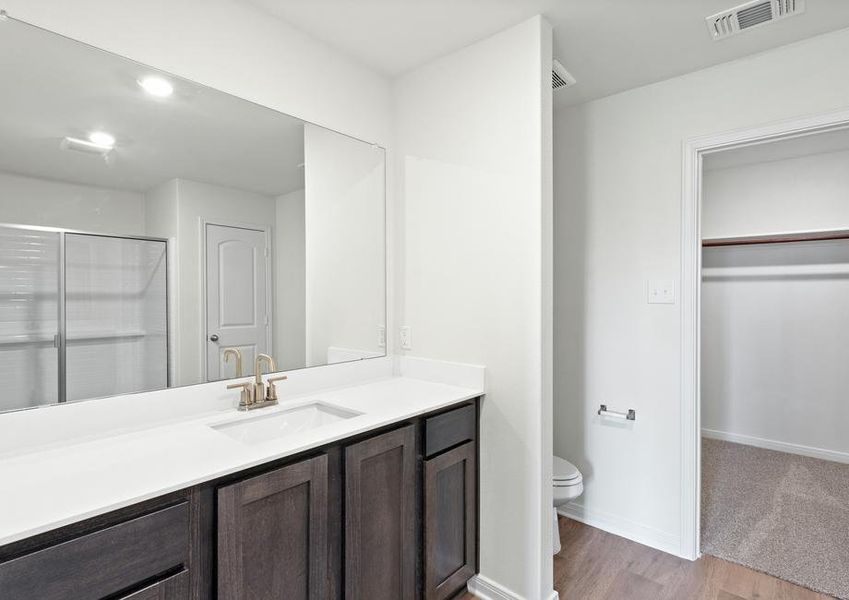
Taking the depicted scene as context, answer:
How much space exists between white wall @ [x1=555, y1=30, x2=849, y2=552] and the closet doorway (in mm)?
619

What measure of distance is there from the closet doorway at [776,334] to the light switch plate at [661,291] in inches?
42.3

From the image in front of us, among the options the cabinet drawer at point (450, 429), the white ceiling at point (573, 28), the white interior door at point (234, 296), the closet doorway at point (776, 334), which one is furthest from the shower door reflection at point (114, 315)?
the closet doorway at point (776, 334)

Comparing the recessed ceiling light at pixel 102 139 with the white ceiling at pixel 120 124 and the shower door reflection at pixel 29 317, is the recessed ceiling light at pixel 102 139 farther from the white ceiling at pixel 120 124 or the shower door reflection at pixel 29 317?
the shower door reflection at pixel 29 317

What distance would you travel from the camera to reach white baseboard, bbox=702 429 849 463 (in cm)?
340

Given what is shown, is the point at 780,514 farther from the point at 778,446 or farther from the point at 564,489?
the point at 564,489

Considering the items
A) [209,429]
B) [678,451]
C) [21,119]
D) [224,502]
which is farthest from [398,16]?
[678,451]

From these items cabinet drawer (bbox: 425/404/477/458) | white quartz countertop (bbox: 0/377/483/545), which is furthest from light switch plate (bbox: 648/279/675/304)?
white quartz countertop (bbox: 0/377/483/545)

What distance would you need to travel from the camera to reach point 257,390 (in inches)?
66.5

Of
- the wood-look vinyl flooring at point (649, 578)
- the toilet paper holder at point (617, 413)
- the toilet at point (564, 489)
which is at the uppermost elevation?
the toilet paper holder at point (617, 413)

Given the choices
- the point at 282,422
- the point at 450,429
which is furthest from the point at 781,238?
the point at 282,422

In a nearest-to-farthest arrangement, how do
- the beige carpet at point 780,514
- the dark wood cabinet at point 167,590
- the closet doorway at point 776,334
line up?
the dark wood cabinet at point 167,590
the beige carpet at point 780,514
the closet doorway at point 776,334

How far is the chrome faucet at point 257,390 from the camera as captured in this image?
165cm

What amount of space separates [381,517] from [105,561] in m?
0.82

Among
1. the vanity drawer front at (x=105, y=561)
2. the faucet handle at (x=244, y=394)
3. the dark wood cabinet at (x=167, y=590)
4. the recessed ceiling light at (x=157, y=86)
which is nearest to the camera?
the vanity drawer front at (x=105, y=561)
